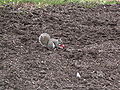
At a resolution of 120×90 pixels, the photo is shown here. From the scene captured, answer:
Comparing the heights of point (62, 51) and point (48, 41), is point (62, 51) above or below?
below

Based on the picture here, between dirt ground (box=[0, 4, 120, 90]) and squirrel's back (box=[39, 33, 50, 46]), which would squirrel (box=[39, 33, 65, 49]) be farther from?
dirt ground (box=[0, 4, 120, 90])

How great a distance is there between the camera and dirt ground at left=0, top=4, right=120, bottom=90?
4668mm

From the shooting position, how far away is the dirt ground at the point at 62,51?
15.3 ft

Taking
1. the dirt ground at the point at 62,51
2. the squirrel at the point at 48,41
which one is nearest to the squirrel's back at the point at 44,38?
the squirrel at the point at 48,41

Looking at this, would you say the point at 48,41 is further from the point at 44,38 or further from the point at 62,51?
the point at 62,51

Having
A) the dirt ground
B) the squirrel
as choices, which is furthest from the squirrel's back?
the dirt ground

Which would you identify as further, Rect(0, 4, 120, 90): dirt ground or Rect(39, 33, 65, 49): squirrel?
Rect(39, 33, 65, 49): squirrel

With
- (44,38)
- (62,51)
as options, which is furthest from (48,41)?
(62,51)

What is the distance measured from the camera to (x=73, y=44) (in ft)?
20.5

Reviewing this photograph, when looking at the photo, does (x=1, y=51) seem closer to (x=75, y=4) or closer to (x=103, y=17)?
(x=103, y=17)

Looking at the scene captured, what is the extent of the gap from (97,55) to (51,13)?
8.78 ft

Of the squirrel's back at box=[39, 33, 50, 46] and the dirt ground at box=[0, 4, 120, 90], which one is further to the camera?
the squirrel's back at box=[39, 33, 50, 46]

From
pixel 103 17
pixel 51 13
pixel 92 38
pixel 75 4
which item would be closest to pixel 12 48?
pixel 92 38

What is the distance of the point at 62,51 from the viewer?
5824 mm
